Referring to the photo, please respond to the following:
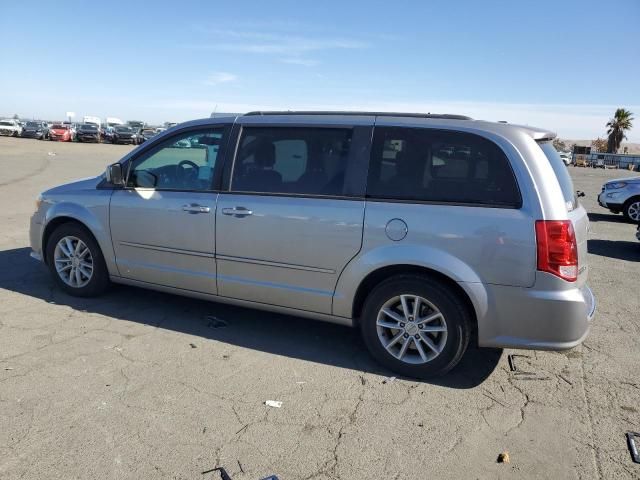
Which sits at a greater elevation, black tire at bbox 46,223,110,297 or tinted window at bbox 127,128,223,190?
tinted window at bbox 127,128,223,190

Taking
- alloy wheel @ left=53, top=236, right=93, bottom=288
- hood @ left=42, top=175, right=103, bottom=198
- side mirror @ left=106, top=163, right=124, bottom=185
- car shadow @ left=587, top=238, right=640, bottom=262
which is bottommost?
car shadow @ left=587, top=238, right=640, bottom=262

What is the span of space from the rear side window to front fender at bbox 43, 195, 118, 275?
2.62 meters

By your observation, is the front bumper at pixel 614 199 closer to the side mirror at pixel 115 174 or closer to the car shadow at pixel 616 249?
the car shadow at pixel 616 249

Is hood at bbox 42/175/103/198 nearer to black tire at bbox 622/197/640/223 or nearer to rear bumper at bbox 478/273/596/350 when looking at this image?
rear bumper at bbox 478/273/596/350

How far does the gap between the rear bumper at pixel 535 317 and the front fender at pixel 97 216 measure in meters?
3.44

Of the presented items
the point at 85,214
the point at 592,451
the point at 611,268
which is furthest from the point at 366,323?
the point at 611,268

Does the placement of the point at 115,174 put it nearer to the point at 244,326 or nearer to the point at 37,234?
the point at 37,234

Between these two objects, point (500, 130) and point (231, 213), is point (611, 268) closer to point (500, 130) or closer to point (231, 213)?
point (500, 130)

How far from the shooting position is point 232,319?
4.86 metres

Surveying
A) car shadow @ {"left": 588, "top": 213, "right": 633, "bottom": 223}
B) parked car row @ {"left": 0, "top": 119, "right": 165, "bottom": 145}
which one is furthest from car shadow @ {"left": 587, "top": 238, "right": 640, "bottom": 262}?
parked car row @ {"left": 0, "top": 119, "right": 165, "bottom": 145}

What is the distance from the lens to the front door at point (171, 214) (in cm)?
448

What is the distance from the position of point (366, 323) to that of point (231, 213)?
1416 millimetres

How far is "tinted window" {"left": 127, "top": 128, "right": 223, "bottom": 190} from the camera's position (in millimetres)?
4570

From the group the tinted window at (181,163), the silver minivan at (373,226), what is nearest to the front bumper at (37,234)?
the silver minivan at (373,226)
